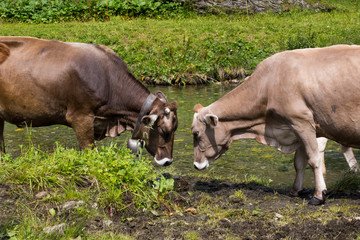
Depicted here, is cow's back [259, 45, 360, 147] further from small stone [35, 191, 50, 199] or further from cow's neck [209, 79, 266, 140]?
small stone [35, 191, 50, 199]

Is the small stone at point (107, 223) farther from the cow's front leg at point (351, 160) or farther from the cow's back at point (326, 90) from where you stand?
the cow's front leg at point (351, 160)

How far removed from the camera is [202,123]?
24.8 ft

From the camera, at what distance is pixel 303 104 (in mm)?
6715

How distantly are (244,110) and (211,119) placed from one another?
45cm

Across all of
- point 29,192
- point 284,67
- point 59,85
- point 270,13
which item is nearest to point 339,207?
point 284,67

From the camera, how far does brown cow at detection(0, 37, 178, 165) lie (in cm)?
770

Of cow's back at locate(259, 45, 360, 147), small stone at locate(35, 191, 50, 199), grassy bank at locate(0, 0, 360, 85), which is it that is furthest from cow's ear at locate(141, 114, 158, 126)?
grassy bank at locate(0, 0, 360, 85)

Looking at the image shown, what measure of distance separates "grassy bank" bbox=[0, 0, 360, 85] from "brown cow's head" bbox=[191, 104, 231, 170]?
8983 millimetres

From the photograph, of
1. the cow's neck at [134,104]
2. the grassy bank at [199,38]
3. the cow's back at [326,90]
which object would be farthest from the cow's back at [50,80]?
the grassy bank at [199,38]

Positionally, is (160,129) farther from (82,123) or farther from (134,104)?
(82,123)

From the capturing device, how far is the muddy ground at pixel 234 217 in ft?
18.1

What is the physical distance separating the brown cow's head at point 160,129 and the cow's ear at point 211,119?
568 mm

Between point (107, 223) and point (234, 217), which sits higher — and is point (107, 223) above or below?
above

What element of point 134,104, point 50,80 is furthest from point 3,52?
point 134,104
